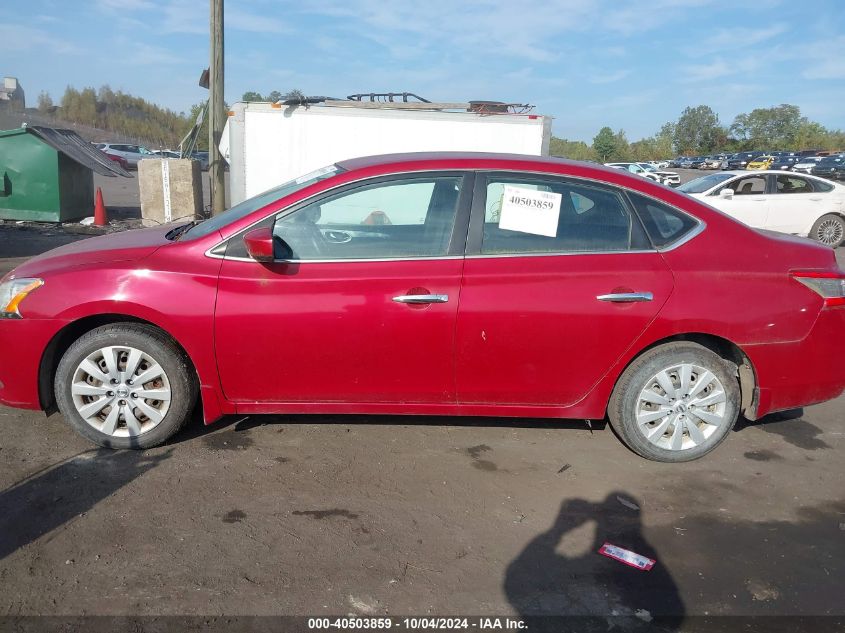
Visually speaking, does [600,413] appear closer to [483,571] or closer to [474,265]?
[474,265]

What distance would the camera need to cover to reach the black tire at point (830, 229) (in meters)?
14.4

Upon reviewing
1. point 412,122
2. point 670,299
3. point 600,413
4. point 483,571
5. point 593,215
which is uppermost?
point 412,122

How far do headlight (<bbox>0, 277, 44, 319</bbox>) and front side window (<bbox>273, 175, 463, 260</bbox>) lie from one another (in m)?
1.36

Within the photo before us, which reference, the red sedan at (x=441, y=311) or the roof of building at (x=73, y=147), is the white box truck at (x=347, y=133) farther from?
the red sedan at (x=441, y=311)

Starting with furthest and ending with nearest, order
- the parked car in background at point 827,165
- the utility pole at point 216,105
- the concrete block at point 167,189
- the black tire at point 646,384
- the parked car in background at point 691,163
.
A: the parked car in background at point 691,163 → the parked car in background at point 827,165 → the concrete block at point 167,189 → the utility pole at point 216,105 → the black tire at point 646,384

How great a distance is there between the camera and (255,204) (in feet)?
13.8

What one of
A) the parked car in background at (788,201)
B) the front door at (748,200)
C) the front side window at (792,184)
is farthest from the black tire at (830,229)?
the front door at (748,200)

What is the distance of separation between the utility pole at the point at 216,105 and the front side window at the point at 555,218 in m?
10.3

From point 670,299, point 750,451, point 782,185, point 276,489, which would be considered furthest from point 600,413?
point 782,185

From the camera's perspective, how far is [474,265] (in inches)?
153

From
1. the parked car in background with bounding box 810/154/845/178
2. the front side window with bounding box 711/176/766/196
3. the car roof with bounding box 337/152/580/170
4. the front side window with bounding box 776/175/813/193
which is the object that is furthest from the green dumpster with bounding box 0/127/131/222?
the parked car in background with bounding box 810/154/845/178

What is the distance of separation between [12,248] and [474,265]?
29.6 ft

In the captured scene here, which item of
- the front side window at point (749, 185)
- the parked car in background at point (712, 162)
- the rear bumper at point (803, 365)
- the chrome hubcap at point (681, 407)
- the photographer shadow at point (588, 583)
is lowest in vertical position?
the photographer shadow at point (588, 583)

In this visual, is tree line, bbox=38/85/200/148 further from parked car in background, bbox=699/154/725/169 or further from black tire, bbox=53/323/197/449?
black tire, bbox=53/323/197/449
